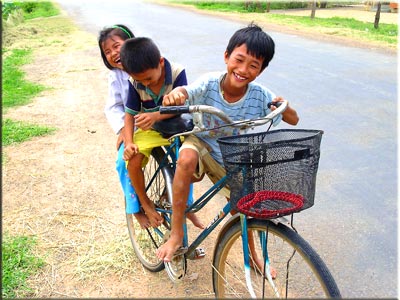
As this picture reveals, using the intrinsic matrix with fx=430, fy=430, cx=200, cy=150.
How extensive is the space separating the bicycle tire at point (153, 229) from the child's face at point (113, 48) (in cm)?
68

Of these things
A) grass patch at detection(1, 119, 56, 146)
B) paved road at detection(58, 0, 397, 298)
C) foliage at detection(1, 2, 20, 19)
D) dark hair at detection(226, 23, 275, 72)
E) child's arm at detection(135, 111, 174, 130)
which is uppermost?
dark hair at detection(226, 23, 275, 72)

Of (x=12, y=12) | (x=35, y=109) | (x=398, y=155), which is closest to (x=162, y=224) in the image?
(x=398, y=155)

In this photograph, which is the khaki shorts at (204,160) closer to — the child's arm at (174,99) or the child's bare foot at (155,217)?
the child's arm at (174,99)

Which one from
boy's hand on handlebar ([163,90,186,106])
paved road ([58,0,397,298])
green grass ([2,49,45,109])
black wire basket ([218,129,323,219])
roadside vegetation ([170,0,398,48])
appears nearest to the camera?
black wire basket ([218,129,323,219])

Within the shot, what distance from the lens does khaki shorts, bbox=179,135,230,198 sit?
7.33 feet

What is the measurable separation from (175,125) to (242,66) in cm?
47

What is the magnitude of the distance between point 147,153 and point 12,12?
20.1m

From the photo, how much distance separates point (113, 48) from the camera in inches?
113

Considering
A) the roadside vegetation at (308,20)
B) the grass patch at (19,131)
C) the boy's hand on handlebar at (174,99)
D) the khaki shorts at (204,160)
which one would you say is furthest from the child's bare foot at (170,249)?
the roadside vegetation at (308,20)

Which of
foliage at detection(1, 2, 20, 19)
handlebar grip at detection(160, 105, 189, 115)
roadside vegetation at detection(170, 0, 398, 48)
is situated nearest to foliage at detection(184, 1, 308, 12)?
roadside vegetation at detection(170, 0, 398, 48)

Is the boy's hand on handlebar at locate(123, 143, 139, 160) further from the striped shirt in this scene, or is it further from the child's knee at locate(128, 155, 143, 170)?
the striped shirt

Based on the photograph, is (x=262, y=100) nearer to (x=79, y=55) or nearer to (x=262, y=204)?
(x=262, y=204)

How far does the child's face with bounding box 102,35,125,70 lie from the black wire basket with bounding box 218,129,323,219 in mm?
1371

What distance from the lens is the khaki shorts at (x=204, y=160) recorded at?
2.23m
